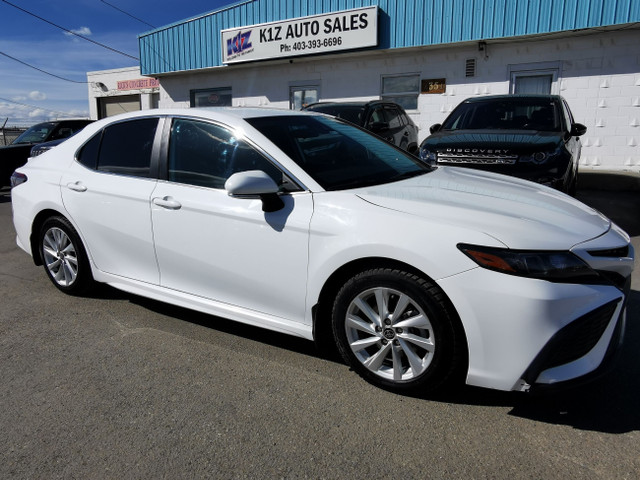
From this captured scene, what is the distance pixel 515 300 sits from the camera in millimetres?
2270

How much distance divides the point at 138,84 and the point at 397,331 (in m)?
21.9

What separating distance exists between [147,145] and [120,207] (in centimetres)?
49

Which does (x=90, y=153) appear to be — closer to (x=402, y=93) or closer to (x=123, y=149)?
(x=123, y=149)

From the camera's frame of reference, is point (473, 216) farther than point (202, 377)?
No

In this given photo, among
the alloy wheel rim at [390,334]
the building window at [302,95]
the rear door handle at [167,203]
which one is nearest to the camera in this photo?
the alloy wheel rim at [390,334]

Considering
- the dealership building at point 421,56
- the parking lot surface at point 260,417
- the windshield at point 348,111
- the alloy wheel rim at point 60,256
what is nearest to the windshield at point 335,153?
the parking lot surface at point 260,417

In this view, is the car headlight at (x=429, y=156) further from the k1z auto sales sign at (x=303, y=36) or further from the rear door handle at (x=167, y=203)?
the k1z auto sales sign at (x=303, y=36)

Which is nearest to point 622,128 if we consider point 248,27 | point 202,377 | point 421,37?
point 421,37

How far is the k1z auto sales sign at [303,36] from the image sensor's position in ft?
41.1

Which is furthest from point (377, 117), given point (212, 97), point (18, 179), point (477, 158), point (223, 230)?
point (212, 97)

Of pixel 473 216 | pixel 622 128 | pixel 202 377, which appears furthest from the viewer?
pixel 622 128

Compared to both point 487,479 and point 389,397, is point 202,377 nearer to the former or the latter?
point 389,397

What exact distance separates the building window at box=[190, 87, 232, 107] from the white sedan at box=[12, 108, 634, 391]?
12858mm

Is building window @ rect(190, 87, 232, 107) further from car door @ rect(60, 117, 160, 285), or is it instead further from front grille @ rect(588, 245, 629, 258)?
front grille @ rect(588, 245, 629, 258)
